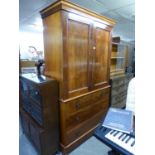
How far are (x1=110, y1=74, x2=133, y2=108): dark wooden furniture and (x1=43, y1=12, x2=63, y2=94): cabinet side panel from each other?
1.32 metres

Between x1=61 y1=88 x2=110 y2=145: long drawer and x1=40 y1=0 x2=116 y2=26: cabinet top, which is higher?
x1=40 y1=0 x2=116 y2=26: cabinet top

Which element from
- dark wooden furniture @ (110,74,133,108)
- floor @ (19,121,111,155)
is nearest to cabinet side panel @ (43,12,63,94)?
floor @ (19,121,111,155)

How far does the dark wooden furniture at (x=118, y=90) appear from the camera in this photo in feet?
9.54

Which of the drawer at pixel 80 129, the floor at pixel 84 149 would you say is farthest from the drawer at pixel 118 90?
the floor at pixel 84 149

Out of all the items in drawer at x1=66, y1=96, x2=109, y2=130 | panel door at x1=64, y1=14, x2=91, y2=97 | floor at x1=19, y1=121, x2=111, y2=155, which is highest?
panel door at x1=64, y1=14, x2=91, y2=97

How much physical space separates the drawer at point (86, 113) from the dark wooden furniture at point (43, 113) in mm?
183

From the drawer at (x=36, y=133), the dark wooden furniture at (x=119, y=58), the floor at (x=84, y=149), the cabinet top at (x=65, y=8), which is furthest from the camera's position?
the dark wooden furniture at (x=119, y=58)

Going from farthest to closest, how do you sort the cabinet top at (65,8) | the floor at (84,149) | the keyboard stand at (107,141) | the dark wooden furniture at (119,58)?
the dark wooden furniture at (119,58) < the floor at (84,149) < the cabinet top at (65,8) < the keyboard stand at (107,141)

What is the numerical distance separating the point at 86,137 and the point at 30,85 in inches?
48.6

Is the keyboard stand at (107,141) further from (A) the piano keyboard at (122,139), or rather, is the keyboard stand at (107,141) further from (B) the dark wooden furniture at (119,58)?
(B) the dark wooden furniture at (119,58)

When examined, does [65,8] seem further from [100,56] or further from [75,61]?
[100,56]

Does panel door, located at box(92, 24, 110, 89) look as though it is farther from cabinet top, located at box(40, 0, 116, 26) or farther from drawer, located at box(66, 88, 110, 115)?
cabinet top, located at box(40, 0, 116, 26)

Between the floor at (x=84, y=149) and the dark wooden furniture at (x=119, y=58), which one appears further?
the dark wooden furniture at (x=119, y=58)

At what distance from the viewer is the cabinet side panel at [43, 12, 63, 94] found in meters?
1.79
